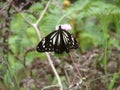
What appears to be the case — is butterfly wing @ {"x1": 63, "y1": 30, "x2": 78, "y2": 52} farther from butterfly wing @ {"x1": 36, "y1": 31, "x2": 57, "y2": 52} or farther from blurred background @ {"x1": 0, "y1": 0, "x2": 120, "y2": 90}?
blurred background @ {"x1": 0, "y1": 0, "x2": 120, "y2": 90}

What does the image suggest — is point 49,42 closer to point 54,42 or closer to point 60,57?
point 54,42

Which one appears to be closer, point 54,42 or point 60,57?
point 54,42

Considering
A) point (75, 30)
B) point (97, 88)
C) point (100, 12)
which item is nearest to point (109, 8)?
point (100, 12)

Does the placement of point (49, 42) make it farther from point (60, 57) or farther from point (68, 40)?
point (60, 57)

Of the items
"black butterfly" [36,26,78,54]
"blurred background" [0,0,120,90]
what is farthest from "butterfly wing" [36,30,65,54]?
"blurred background" [0,0,120,90]

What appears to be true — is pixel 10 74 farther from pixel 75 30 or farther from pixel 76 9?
pixel 75 30

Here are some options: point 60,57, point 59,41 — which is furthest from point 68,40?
point 60,57

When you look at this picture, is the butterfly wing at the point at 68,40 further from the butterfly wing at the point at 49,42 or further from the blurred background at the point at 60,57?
the blurred background at the point at 60,57

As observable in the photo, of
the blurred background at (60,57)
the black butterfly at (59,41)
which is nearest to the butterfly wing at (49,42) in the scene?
the black butterfly at (59,41)

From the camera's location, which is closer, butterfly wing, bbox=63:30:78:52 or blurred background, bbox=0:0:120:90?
butterfly wing, bbox=63:30:78:52

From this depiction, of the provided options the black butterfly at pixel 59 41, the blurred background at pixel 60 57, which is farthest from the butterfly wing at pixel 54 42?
the blurred background at pixel 60 57

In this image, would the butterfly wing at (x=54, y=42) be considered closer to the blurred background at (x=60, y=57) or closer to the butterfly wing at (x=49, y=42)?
the butterfly wing at (x=49, y=42)

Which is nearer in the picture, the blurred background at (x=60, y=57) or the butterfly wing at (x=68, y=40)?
the butterfly wing at (x=68, y=40)

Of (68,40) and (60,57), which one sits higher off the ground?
(68,40)
